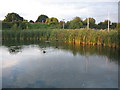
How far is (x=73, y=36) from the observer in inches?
589

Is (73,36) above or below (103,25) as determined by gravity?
below

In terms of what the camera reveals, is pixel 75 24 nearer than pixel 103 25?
Yes

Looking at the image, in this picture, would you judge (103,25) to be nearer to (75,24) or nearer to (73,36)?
(75,24)

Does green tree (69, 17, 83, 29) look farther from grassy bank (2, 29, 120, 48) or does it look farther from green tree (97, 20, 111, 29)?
grassy bank (2, 29, 120, 48)

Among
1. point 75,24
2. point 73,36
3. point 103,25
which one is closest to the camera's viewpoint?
point 73,36

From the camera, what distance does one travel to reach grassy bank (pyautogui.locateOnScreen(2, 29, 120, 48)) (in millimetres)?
11528

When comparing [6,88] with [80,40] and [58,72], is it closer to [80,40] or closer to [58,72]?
[58,72]

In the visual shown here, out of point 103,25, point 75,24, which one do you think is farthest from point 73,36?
point 103,25

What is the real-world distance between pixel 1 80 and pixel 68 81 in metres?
2.07

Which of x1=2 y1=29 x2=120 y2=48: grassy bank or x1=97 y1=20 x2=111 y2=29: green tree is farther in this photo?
x1=97 y1=20 x2=111 y2=29: green tree

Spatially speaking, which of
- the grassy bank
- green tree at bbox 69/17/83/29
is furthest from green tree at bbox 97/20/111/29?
the grassy bank

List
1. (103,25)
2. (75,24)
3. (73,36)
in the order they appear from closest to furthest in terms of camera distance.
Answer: (73,36), (75,24), (103,25)

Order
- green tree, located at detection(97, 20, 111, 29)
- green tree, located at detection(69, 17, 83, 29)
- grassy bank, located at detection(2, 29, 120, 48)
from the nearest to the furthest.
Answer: grassy bank, located at detection(2, 29, 120, 48), green tree, located at detection(69, 17, 83, 29), green tree, located at detection(97, 20, 111, 29)

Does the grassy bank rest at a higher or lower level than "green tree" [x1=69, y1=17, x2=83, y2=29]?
lower
